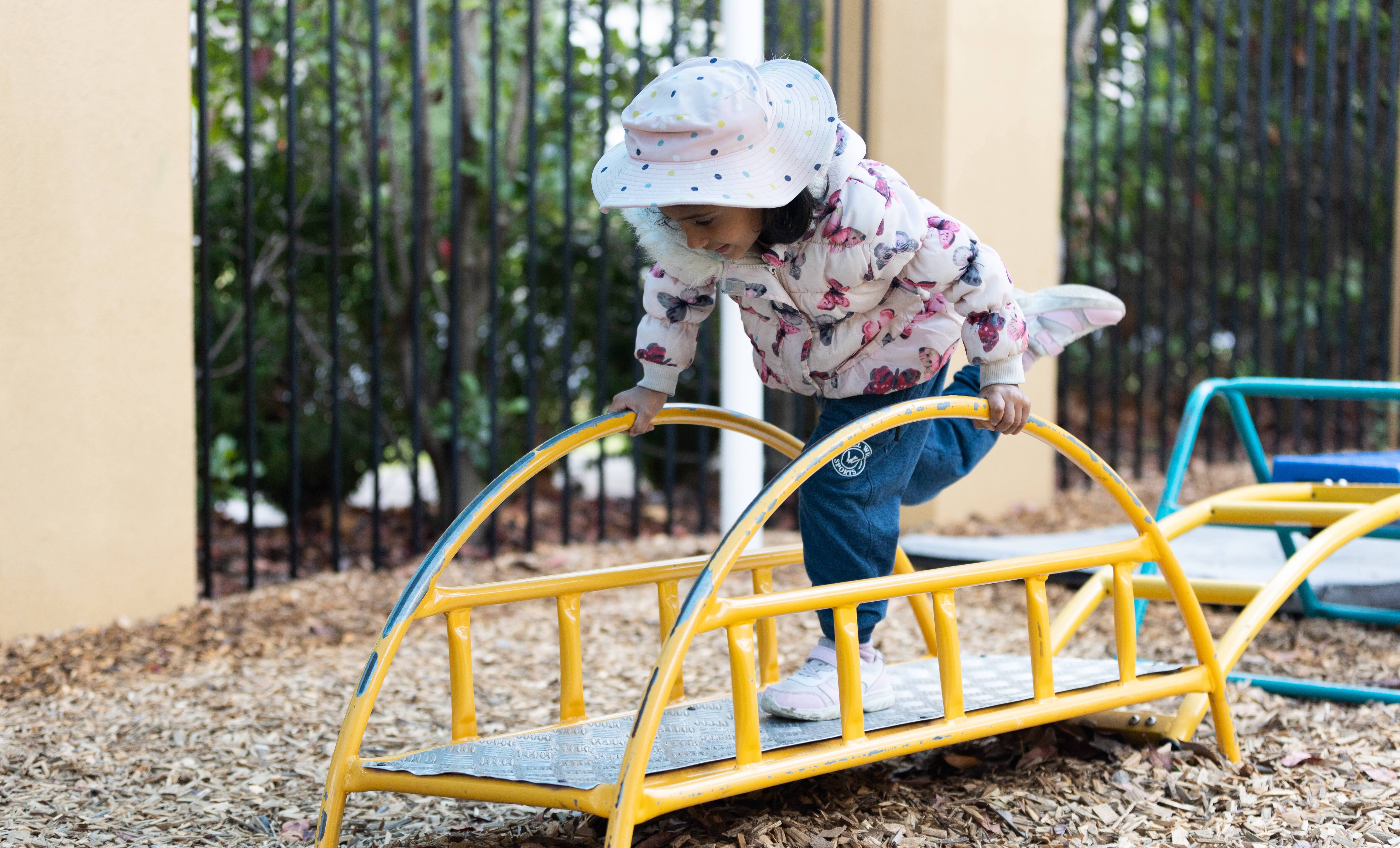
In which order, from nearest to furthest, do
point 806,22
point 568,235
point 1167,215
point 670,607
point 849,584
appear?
point 849,584
point 670,607
point 568,235
point 806,22
point 1167,215

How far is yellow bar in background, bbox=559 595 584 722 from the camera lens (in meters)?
1.84

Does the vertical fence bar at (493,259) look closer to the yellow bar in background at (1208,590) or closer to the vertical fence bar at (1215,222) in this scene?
the yellow bar in background at (1208,590)

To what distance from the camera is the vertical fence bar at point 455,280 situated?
3.85m

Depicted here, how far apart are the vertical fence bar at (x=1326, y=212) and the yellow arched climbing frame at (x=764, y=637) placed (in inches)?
163

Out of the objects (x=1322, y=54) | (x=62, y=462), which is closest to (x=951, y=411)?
(x=62, y=462)

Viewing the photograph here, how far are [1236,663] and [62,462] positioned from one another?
2813mm

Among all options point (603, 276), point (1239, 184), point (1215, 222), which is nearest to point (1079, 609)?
point (603, 276)

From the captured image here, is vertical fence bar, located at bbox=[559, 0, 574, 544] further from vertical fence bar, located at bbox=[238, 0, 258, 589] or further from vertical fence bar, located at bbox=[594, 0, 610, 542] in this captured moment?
vertical fence bar, located at bbox=[238, 0, 258, 589]

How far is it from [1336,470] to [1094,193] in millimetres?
2704

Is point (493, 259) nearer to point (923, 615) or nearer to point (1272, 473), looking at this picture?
point (923, 615)

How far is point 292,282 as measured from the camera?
11.5 feet

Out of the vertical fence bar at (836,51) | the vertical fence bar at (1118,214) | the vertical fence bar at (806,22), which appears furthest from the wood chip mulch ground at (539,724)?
the vertical fence bar at (836,51)

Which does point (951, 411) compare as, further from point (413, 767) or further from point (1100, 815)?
point (413, 767)

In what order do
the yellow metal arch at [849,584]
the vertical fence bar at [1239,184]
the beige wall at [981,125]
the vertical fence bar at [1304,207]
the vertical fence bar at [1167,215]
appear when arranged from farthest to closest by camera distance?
1. the vertical fence bar at [1304,207]
2. the vertical fence bar at [1239,184]
3. the vertical fence bar at [1167,215]
4. the beige wall at [981,125]
5. the yellow metal arch at [849,584]
